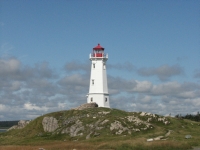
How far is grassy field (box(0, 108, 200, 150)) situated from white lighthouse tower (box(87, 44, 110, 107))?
26.0 ft

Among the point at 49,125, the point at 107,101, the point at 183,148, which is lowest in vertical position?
the point at 183,148

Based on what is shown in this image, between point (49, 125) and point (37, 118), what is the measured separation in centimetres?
701

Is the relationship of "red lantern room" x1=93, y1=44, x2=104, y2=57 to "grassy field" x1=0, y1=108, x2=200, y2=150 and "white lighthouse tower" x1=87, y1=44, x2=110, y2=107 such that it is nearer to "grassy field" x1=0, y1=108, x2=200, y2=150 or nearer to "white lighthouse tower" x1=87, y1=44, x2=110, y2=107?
"white lighthouse tower" x1=87, y1=44, x2=110, y2=107

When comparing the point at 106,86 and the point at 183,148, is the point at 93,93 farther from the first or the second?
the point at 183,148

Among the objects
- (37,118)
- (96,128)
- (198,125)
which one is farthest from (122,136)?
(37,118)

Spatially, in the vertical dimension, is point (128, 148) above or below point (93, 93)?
below

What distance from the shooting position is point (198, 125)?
76125mm

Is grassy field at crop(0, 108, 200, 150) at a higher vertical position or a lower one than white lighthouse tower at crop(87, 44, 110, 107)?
lower

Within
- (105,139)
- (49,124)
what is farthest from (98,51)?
(105,139)

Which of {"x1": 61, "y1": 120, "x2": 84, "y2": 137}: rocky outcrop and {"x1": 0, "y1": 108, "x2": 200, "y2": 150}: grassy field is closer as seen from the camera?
{"x1": 0, "y1": 108, "x2": 200, "y2": 150}: grassy field

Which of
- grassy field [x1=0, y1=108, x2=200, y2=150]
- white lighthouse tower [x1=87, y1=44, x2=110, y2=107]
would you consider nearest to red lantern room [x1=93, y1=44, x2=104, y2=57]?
white lighthouse tower [x1=87, y1=44, x2=110, y2=107]

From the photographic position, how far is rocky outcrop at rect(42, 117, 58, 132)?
79812 millimetres

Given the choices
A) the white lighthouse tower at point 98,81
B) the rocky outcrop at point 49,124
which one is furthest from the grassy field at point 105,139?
the white lighthouse tower at point 98,81

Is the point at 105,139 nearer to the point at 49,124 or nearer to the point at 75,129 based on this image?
the point at 75,129
